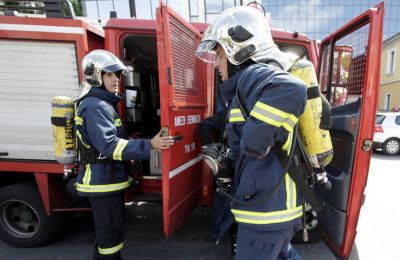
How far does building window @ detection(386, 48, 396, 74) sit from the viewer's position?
1949cm

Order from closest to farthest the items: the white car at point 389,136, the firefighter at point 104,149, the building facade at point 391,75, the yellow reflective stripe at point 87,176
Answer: the firefighter at point 104,149
the yellow reflective stripe at point 87,176
the white car at point 389,136
the building facade at point 391,75

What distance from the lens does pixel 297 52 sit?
2.88 m

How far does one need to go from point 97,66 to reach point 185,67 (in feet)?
2.42

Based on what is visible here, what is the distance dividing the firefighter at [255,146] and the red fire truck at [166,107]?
61 cm

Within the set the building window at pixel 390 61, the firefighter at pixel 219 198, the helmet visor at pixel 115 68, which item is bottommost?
the firefighter at pixel 219 198

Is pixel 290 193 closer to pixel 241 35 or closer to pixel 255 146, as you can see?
pixel 255 146

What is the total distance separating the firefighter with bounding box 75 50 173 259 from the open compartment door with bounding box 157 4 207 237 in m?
0.24

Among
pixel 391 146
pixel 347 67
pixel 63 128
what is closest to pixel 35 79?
pixel 63 128

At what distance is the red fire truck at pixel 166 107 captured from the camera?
6.38 ft

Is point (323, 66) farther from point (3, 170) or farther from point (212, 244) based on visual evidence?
point (3, 170)

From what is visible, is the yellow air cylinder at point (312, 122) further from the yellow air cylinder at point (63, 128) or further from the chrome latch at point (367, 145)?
the yellow air cylinder at point (63, 128)

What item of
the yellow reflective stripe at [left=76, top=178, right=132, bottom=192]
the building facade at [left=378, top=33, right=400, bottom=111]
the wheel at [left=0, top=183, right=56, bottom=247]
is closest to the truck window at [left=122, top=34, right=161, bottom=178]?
the yellow reflective stripe at [left=76, top=178, right=132, bottom=192]

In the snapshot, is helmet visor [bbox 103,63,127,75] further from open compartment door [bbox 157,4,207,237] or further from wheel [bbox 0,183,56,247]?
wheel [bbox 0,183,56,247]

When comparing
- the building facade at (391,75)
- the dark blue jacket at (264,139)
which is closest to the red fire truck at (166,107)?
the dark blue jacket at (264,139)
